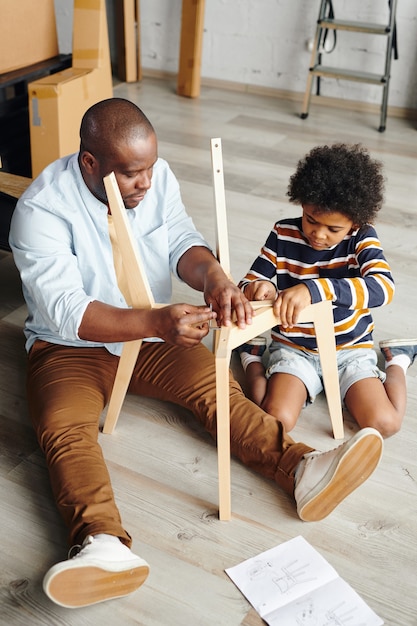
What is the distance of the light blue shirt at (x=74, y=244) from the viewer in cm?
151

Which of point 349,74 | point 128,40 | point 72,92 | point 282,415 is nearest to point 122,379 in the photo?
point 282,415

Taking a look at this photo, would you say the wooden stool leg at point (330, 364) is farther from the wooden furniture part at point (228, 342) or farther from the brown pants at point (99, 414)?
the brown pants at point (99, 414)

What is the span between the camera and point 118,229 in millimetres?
1344

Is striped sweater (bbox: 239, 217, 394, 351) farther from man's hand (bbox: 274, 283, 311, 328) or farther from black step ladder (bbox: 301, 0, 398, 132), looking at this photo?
black step ladder (bbox: 301, 0, 398, 132)

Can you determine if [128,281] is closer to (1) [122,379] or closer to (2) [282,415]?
(1) [122,379]

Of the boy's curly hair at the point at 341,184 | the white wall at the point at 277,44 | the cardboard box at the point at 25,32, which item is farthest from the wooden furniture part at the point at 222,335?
the white wall at the point at 277,44

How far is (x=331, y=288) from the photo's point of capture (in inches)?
61.2

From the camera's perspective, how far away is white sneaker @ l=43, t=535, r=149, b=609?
119cm

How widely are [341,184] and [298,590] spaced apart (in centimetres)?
87

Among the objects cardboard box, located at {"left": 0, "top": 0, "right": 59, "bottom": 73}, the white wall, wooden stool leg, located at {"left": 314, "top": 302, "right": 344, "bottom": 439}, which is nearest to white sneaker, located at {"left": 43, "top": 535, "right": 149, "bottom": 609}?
wooden stool leg, located at {"left": 314, "top": 302, "right": 344, "bottom": 439}

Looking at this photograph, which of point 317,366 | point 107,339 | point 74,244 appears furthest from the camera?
point 317,366

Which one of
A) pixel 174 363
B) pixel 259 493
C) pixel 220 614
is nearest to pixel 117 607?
pixel 220 614

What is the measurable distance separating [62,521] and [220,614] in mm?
401

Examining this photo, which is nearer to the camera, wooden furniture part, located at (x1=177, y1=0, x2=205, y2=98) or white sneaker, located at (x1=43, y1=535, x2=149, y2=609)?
white sneaker, located at (x1=43, y1=535, x2=149, y2=609)
